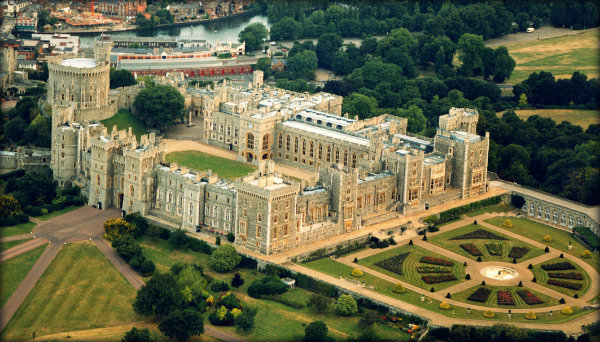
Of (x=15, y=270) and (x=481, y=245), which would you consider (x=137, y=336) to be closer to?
(x=15, y=270)

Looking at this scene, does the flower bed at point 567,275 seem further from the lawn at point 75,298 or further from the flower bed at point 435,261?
the lawn at point 75,298

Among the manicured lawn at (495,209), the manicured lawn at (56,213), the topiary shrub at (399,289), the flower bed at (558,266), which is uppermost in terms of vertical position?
the manicured lawn at (495,209)

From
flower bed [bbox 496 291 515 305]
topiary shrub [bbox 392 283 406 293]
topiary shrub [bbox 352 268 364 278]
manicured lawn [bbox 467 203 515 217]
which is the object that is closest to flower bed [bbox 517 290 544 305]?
flower bed [bbox 496 291 515 305]

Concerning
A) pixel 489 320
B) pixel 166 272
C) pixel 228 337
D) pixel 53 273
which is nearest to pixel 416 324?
pixel 489 320

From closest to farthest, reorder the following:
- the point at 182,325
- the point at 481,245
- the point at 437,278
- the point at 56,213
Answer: the point at 182,325
the point at 437,278
the point at 481,245
the point at 56,213

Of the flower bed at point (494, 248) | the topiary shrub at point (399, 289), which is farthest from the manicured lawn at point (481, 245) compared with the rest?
the topiary shrub at point (399, 289)

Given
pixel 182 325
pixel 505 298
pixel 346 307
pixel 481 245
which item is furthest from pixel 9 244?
pixel 505 298

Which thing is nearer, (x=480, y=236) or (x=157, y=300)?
(x=157, y=300)

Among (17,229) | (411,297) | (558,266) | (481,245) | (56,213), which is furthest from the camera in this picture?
(56,213)
